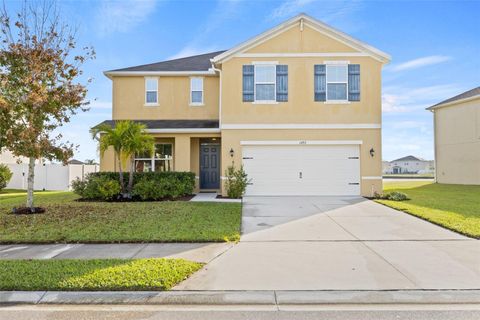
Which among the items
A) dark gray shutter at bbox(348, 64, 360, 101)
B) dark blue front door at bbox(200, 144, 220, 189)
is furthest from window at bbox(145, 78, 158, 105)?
dark gray shutter at bbox(348, 64, 360, 101)

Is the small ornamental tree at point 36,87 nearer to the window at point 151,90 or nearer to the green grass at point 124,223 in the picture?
the green grass at point 124,223

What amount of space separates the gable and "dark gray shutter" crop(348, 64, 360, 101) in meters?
0.85

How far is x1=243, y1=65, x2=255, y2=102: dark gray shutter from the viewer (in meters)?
14.5

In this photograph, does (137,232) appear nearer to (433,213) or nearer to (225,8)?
(433,213)

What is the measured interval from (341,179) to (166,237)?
9.93 meters

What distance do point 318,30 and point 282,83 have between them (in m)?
2.99

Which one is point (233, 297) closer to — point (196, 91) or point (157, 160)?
point (157, 160)

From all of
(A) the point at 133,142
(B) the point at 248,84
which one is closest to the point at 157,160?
(A) the point at 133,142

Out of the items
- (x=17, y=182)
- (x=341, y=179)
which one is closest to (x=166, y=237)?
(x=341, y=179)

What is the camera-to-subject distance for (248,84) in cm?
1453

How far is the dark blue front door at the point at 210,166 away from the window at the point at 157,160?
1.70 metres

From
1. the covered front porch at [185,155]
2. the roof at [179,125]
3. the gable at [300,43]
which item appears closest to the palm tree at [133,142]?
the roof at [179,125]

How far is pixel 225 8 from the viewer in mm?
13930

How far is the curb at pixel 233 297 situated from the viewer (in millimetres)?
4113
